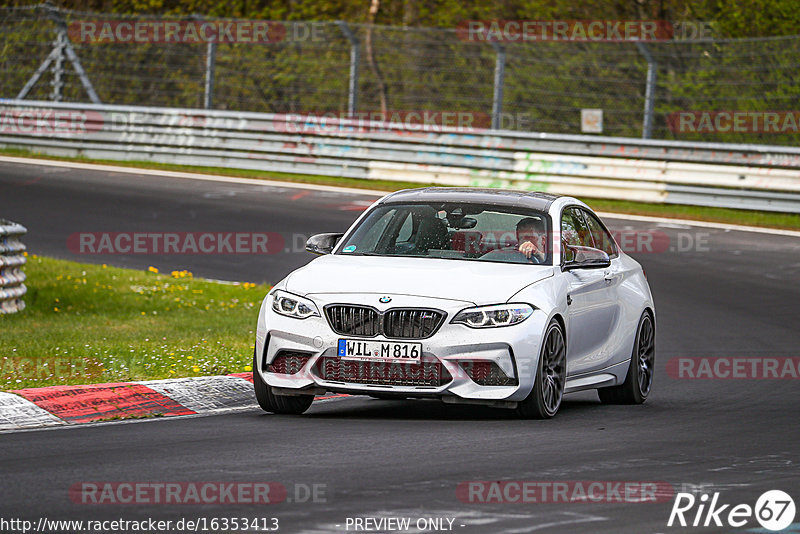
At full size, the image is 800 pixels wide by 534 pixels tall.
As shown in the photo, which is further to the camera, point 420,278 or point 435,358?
point 420,278

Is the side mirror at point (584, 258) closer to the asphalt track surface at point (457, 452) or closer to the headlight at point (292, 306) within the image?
the asphalt track surface at point (457, 452)

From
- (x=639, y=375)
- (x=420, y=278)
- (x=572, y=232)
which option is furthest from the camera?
(x=639, y=375)

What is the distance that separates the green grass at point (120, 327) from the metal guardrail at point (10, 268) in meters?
0.17

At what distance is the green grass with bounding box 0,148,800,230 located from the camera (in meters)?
23.6

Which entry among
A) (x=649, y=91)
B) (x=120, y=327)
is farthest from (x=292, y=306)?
(x=649, y=91)

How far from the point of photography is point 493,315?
910 cm

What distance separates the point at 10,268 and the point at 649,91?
13412 millimetres

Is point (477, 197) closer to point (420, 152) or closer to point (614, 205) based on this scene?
point (614, 205)

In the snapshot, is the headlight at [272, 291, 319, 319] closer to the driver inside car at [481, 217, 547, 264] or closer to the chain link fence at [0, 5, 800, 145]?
the driver inside car at [481, 217, 547, 264]

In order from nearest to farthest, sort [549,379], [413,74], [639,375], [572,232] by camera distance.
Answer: [549,379] → [572,232] → [639,375] → [413,74]

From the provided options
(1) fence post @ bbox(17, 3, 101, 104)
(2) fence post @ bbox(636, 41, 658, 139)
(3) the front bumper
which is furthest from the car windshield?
(1) fence post @ bbox(17, 3, 101, 104)

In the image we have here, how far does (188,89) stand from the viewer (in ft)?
99.5

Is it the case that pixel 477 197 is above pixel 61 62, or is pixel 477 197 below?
below

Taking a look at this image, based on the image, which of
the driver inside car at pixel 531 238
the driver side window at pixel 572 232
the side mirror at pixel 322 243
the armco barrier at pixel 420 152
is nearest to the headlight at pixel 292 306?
the side mirror at pixel 322 243
